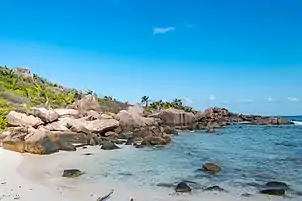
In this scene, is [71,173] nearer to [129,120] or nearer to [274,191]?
[274,191]

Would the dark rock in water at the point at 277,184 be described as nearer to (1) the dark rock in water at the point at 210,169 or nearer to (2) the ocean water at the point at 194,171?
(2) the ocean water at the point at 194,171

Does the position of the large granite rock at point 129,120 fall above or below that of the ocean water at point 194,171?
above

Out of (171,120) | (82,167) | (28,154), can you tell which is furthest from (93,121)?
(171,120)

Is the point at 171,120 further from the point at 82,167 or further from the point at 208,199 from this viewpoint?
the point at 208,199

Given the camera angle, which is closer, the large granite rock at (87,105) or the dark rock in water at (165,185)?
the dark rock in water at (165,185)

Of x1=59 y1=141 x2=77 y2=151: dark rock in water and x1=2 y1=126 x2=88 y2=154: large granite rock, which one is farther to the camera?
x1=59 y1=141 x2=77 y2=151: dark rock in water

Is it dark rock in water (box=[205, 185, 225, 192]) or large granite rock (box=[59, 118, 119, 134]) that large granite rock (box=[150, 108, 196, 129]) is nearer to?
large granite rock (box=[59, 118, 119, 134])

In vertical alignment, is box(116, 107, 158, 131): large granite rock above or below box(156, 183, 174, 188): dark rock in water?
above

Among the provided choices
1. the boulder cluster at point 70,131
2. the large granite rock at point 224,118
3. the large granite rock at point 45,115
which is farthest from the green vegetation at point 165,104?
the large granite rock at point 45,115

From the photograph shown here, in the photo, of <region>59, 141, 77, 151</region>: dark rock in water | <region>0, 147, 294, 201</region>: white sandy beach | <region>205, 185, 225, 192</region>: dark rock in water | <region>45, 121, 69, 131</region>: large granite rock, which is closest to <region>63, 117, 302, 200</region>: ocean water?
<region>205, 185, 225, 192</region>: dark rock in water

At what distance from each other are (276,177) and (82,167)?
8862 mm

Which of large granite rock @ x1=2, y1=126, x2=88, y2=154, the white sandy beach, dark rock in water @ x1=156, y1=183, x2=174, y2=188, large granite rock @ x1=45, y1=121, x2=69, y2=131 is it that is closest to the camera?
the white sandy beach

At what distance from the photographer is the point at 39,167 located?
1669cm

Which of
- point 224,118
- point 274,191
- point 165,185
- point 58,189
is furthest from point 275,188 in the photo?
point 224,118
